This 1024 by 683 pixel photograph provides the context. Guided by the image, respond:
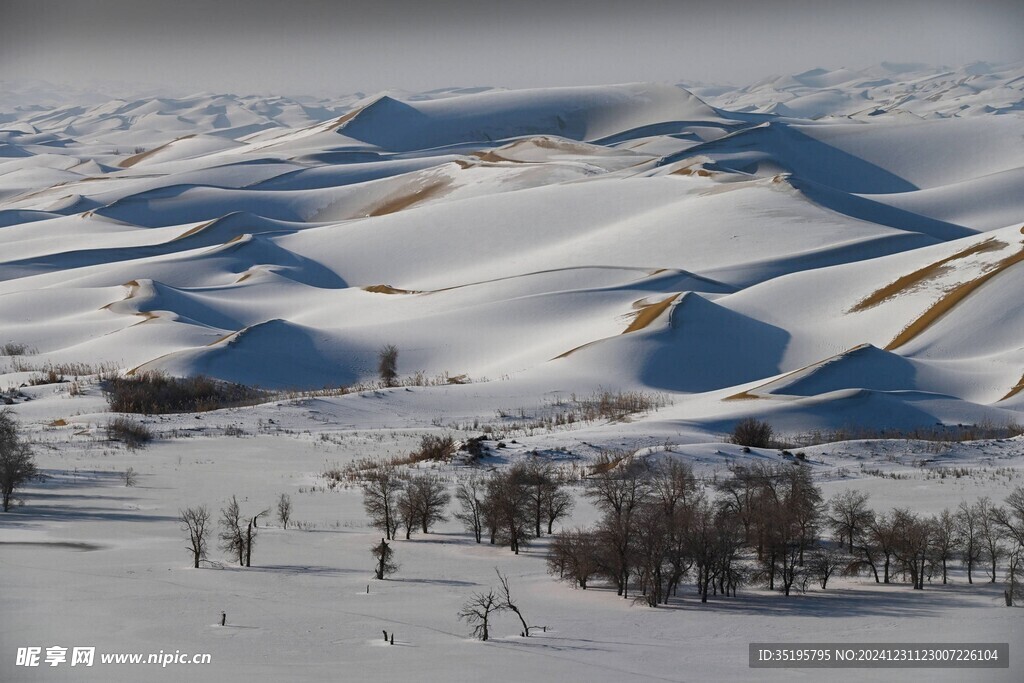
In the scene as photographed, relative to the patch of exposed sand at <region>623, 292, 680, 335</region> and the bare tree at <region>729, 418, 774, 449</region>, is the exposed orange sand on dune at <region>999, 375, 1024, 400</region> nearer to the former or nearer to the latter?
the bare tree at <region>729, 418, 774, 449</region>

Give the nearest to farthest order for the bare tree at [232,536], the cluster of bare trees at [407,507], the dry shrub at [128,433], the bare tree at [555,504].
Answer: the bare tree at [232,536], the cluster of bare trees at [407,507], the bare tree at [555,504], the dry shrub at [128,433]

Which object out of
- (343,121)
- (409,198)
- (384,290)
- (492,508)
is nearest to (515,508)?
A: (492,508)

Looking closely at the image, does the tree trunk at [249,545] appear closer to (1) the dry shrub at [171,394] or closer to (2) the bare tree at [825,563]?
(2) the bare tree at [825,563]

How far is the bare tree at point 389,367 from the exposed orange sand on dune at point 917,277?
624 inches

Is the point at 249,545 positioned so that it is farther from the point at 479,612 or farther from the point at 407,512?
the point at 479,612

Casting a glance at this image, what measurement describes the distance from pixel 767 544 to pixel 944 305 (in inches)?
1026

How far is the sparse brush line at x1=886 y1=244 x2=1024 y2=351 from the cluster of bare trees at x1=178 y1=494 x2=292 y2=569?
Result: 82.2 feet

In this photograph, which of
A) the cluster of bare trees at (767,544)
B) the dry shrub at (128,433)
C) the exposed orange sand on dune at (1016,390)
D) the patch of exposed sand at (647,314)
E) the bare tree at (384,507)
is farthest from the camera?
the patch of exposed sand at (647,314)

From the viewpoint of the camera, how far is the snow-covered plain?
12.7 m

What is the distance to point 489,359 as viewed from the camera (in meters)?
41.0

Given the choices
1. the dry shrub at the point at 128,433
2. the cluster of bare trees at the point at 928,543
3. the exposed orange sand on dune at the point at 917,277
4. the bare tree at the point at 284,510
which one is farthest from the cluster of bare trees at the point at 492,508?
the exposed orange sand on dune at the point at 917,277

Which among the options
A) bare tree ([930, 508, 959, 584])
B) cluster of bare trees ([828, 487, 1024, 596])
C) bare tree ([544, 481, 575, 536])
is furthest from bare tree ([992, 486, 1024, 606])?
bare tree ([544, 481, 575, 536])

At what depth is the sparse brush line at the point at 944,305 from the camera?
38688 mm

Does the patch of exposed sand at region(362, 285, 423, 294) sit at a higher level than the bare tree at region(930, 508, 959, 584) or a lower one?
higher
